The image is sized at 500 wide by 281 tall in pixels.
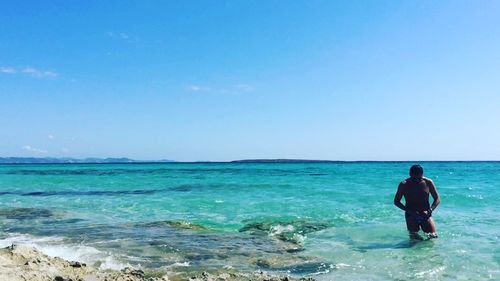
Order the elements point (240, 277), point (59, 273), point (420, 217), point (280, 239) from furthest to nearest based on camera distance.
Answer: point (280, 239) < point (420, 217) < point (240, 277) < point (59, 273)

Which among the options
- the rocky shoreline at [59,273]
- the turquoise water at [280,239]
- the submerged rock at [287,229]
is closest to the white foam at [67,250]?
the turquoise water at [280,239]

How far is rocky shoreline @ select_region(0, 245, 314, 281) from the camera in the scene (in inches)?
219

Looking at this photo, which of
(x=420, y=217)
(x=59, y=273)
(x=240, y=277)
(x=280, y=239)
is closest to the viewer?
(x=59, y=273)

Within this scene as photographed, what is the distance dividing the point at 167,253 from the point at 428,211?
580 cm

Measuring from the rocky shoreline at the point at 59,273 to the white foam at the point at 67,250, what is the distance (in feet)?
3.00

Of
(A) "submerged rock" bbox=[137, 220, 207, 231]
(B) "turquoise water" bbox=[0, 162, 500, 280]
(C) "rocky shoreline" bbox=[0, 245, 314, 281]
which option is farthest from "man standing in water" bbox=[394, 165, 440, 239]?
(A) "submerged rock" bbox=[137, 220, 207, 231]

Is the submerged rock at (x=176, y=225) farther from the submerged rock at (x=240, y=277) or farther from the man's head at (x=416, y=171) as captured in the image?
the submerged rock at (x=240, y=277)

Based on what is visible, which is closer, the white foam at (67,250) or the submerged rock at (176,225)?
the white foam at (67,250)

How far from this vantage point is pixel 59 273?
5.86m

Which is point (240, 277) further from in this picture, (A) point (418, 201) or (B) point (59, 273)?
(A) point (418, 201)

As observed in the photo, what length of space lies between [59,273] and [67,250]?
3.05m

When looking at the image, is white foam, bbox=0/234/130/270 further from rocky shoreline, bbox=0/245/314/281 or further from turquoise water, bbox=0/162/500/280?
rocky shoreline, bbox=0/245/314/281

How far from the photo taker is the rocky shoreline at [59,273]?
18.2ft

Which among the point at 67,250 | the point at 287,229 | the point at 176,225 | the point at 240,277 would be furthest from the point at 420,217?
the point at 67,250
